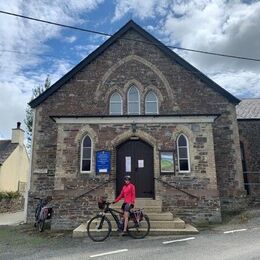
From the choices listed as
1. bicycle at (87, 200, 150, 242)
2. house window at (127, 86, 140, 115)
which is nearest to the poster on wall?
bicycle at (87, 200, 150, 242)

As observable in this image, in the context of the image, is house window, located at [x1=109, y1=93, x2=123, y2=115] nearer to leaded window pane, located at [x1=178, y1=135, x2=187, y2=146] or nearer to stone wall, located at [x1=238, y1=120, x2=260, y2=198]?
leaded window pane, located at [x1=178, y1=135, x2=187, y2=146]

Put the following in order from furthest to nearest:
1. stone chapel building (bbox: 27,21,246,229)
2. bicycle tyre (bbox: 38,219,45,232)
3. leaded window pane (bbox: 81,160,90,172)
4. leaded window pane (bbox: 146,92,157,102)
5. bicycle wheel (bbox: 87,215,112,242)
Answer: leaded window pane (bbox: 146,92,157,102) < leaded window pane (bbox: 81,160,90,172) < stone chapel building (bbox: 27,21,246,229) < bicycle tyre (bbox: 38,219,45,232) < bicycle wheel (bbox: 87,215,112,242)

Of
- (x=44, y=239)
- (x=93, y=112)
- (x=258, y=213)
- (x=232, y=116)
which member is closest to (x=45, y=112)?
(x=93, y=112)

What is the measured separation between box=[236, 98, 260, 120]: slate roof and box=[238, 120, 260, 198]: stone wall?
0.45 metres

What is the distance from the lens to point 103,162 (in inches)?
472

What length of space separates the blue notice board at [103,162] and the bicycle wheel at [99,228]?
8.30 ft

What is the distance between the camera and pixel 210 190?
11.5 m

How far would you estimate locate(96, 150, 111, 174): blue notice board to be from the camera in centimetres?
1195

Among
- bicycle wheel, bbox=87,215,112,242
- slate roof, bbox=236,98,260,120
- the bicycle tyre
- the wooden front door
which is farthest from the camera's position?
slate roof, bbox=236,98,260,120

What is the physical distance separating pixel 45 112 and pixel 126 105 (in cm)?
425

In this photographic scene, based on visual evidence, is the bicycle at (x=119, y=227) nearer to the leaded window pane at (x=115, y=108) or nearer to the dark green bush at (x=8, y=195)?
the leaded window pane at (x=115, y=108)

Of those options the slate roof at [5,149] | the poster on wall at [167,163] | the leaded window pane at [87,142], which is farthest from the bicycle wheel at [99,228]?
the slate roof at [5,149]

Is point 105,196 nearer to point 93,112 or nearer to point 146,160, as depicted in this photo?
point 146,160

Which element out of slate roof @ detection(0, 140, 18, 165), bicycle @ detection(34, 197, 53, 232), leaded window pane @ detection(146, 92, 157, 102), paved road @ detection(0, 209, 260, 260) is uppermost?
leaded window pane @ detection(146, 92, 157, 102)
